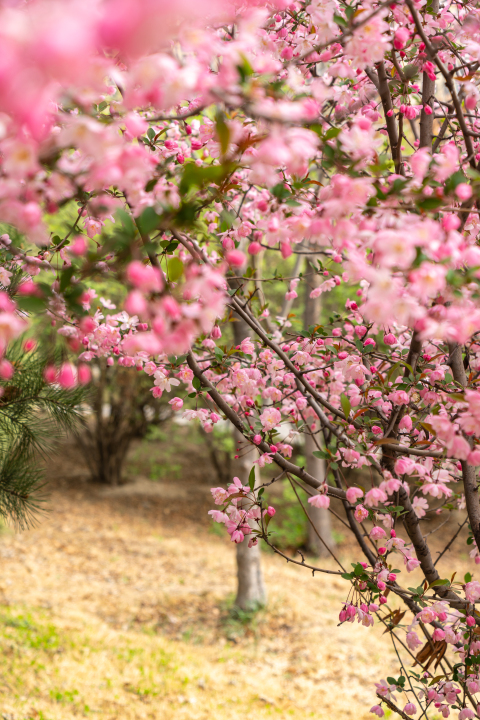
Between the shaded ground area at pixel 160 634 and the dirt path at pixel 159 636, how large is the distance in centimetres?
1

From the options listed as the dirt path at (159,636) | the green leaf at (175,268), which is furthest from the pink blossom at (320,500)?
the dirt path at (159,636)

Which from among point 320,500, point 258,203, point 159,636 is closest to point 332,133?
point 258,203

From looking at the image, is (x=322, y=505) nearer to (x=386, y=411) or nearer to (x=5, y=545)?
(x=386, y=411)

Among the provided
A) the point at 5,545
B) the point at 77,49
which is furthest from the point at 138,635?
the point at 77,49

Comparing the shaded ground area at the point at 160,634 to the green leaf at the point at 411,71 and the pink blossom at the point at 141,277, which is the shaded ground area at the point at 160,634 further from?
the green leaf at the point at 411,71

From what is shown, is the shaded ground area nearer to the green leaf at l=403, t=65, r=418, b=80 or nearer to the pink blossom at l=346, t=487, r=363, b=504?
the pink blossom at l=346, t=487, r=363, b=504

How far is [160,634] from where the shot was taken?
396cm

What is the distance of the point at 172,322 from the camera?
2.65 ft

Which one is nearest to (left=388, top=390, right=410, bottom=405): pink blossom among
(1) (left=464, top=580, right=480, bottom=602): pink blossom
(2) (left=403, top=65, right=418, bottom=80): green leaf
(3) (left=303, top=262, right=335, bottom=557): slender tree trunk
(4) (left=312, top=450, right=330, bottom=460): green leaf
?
(4) (left=312, top=450, right=330, bottom=460): green leaf

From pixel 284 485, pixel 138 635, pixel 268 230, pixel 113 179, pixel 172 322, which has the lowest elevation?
pixel 138 635

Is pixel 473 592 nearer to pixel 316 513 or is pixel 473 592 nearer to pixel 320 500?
pixel 320 500

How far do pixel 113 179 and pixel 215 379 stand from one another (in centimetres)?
142

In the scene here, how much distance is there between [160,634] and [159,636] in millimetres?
59

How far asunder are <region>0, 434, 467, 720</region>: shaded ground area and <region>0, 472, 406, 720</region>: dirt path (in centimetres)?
1
